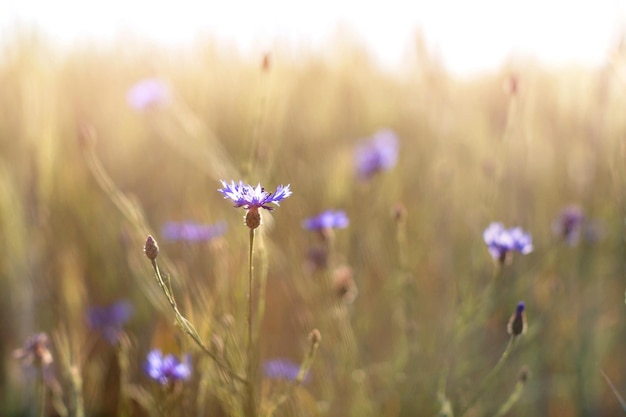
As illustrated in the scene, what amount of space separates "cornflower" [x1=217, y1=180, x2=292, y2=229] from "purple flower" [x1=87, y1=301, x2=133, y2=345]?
0.72 m

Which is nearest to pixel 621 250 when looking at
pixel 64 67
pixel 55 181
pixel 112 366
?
pixel 112 366

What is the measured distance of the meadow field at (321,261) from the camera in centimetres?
106

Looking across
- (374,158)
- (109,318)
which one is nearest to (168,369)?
(109,318)

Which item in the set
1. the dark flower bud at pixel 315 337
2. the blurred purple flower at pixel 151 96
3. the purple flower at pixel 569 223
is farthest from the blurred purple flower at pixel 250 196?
the blurred purple flower at pixel 151 96

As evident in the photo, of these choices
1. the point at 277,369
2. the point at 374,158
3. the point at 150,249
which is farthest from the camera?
the point at 374,158

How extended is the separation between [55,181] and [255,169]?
0.90 meters

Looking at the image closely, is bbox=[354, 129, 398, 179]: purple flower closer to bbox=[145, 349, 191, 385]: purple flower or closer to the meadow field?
the meadow field

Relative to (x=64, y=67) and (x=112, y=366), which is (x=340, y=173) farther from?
(x=64, y=67)

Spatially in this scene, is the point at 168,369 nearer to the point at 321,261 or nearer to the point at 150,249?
the point at 150,249

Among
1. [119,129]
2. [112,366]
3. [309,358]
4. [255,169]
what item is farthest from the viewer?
[119,129]

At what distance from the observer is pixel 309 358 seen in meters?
0.85

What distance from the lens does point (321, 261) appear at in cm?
126

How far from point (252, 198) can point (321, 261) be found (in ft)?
1.48

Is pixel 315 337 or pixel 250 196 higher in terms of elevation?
pixel 250 196
